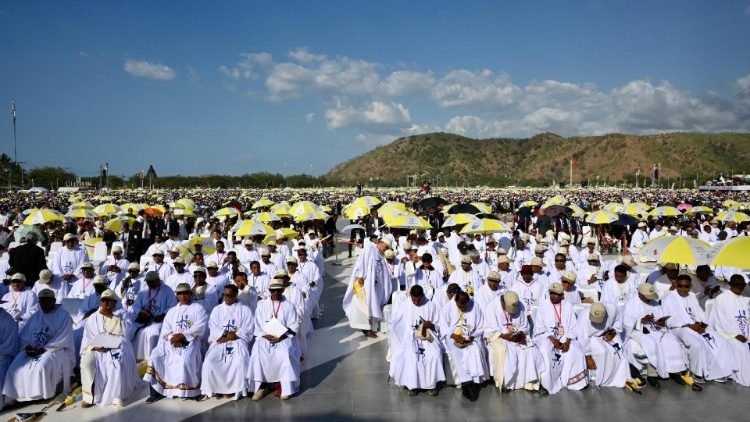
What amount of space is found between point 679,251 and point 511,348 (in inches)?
135

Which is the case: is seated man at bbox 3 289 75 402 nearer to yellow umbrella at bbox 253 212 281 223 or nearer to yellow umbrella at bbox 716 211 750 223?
yellow umbrella at bbox 253 212 281 223

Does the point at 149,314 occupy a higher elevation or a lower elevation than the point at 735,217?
lower

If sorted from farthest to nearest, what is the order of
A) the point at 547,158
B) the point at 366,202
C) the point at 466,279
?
the point at 547,158 < the point at 366,202 < the point at 466,279

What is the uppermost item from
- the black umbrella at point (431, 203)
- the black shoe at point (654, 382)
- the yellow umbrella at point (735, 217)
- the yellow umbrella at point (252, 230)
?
the black umbrella at point (431, 203)

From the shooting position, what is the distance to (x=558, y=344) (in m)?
6.29

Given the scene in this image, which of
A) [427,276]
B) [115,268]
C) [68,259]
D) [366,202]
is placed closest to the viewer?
[427,276]

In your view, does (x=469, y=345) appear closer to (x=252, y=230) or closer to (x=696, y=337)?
(x=696, y=337)

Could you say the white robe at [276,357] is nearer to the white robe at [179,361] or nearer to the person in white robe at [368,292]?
the white robe at [179,361]

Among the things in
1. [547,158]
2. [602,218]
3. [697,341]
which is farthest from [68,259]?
[547,158]

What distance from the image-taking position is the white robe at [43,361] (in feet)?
19.2

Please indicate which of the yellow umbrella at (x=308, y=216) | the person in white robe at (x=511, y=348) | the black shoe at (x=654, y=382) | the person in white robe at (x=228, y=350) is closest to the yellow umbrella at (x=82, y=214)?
the yellow umbrella at (x=308, y=216)

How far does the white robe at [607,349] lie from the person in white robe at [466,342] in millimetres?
1334

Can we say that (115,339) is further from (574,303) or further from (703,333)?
(703,333)

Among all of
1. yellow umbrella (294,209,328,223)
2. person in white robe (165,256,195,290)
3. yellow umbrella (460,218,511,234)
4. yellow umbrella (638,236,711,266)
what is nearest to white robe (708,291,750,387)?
yellow umbrella (638,236,711,266)
